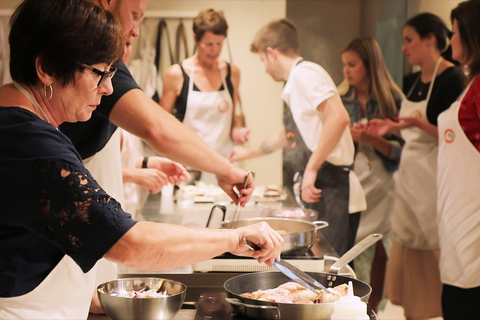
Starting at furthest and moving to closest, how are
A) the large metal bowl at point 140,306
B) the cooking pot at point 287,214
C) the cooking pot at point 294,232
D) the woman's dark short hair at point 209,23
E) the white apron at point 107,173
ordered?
the woman's dark short hair at point 209,23
the cooking pot at point 287,214
the white apron at point 107,173
the cooking pot at point 294,232
the large metal bowl at point 140,306

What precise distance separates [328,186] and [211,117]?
2.53 feet

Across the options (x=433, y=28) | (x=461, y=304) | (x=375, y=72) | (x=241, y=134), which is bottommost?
(x=461, y=304)

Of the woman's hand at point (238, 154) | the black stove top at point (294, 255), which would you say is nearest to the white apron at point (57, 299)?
the black stove top at point (294, 255)

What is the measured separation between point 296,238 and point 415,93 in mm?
1813

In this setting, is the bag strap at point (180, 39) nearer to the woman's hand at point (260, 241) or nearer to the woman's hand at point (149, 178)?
the woman's hand at point (149, 178)

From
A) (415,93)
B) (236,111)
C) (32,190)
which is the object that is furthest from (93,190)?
(415,93)

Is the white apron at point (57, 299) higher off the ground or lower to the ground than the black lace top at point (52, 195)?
lower

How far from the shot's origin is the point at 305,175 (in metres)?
3.51

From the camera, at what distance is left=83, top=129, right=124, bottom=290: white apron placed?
2225mm

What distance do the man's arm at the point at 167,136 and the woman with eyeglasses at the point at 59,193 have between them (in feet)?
1.36

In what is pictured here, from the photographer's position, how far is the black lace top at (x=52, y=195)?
4.01 ft

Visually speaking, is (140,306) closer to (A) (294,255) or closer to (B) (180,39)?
(A) (294,255)

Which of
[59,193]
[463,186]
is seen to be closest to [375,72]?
[463,186]

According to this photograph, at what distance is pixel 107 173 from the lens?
2.27 meters
